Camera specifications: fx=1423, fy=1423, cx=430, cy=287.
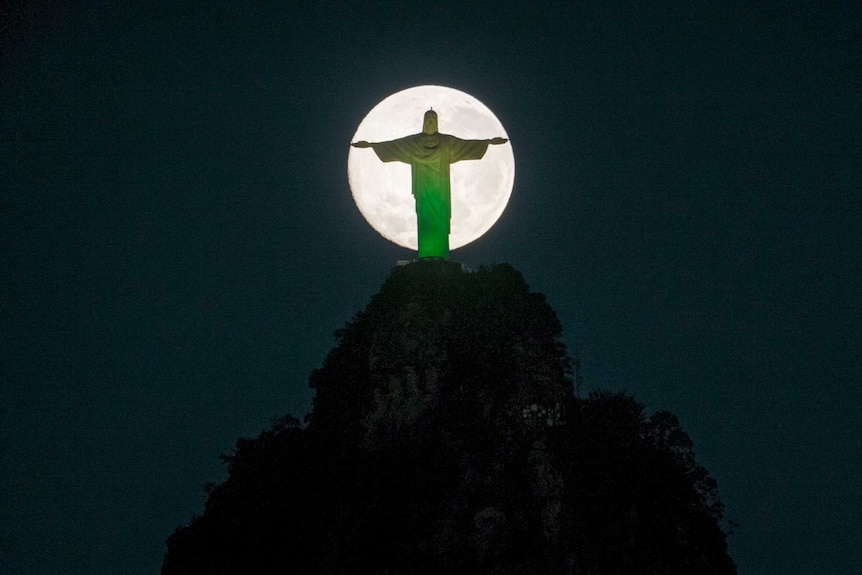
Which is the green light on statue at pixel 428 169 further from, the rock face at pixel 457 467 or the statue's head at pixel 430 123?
the rock face at pixel 457 467

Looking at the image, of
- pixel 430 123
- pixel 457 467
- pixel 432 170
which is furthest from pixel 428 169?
pixel 457 467

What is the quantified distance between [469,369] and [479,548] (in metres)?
5.78

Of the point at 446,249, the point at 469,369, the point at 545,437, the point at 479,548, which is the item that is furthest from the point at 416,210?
the point at 479,548

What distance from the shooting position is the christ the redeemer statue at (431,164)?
45594 mm

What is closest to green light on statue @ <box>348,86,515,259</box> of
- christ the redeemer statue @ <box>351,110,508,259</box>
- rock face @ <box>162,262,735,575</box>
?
christ the redeemer statue @ <box>351,110,508,259</box>

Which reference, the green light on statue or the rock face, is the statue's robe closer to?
the green light on statue

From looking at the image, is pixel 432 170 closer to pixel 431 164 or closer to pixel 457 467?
pixel 431 164

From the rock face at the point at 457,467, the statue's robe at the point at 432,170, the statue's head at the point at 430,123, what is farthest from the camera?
the statue's head at the point at 430,123

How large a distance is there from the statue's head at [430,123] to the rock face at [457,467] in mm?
4463

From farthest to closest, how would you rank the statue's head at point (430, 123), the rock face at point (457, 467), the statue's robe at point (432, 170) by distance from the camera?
the statue's head at point (430, 123) < the statue's robe at point (432, 170) < the rock face at point (457, 467)

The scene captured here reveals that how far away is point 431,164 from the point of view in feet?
151

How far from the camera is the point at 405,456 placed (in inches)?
1630

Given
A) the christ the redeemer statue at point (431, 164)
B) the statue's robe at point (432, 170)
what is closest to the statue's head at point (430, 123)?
the christ the redeemer statue at point (431, 164)

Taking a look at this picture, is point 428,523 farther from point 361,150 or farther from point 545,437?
point 361,150
